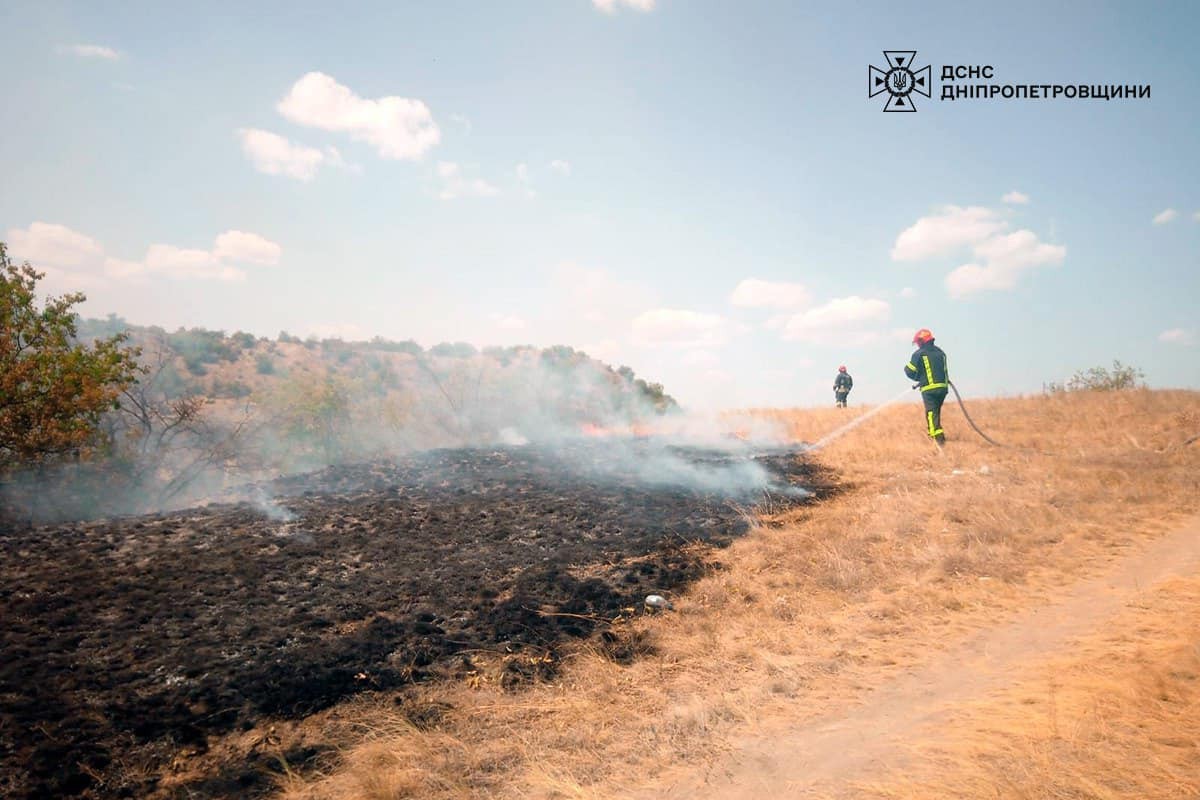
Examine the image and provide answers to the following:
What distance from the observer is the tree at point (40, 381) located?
24.6ft

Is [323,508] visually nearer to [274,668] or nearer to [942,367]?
[274,668]

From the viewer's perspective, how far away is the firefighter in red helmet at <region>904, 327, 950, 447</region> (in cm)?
1284

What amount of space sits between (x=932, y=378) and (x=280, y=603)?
1293cm

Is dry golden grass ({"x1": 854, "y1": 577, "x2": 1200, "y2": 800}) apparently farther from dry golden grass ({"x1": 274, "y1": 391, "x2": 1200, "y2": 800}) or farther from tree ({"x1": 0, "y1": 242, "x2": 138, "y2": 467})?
tree ({"x1": 0, "y1": 242, "x2": 138, "y2": 467})

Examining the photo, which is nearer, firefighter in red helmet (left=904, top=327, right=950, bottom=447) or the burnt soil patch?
the burnt soil patch

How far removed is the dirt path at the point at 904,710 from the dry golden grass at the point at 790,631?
149 mm

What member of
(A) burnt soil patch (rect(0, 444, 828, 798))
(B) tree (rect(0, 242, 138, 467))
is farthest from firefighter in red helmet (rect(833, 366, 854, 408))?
(B) tree (rect(0, 242, 138, 467))

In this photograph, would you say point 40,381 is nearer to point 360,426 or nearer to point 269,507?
point 269,507

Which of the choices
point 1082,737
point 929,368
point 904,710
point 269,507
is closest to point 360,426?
point 269,507

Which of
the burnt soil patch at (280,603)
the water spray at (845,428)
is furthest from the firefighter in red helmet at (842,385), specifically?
the burnt soil patch at (280,603)

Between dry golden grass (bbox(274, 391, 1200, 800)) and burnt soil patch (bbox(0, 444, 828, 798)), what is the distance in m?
0.48

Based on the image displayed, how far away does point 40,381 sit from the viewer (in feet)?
25.3

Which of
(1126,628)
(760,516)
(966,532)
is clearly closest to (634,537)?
(760,516)

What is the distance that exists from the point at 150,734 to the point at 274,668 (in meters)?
0.86
